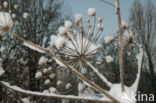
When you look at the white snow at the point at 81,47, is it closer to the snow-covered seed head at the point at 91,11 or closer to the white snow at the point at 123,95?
the snow-covered seed head at the point at 91,11

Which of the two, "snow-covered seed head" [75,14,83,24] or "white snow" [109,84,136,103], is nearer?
"white snow" [109,84,136,103]

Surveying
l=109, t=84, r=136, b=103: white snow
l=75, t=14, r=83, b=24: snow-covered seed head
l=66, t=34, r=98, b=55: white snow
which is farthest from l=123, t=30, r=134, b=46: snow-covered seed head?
l=109, t=84, r=136, b=103: white snow

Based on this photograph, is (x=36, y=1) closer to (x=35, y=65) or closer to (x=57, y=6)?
(x=57, y=6)

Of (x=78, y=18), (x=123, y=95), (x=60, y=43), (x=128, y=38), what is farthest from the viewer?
(x=78, y=18)

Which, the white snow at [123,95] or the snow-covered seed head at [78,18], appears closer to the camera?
the white snow at [123,95]

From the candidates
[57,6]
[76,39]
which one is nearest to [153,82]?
[57,6]

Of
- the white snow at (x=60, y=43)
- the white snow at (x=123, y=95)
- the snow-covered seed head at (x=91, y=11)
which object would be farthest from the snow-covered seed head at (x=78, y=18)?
the white snow at (x=123, y=95)

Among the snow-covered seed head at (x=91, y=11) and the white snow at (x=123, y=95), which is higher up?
the snow-covered seed head at (x=91, y=11)

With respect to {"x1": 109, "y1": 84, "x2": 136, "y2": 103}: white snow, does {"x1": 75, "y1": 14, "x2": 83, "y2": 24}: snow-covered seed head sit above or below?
above

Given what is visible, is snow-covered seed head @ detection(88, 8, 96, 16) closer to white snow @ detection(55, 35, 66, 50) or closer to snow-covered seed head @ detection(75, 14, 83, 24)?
snow-covered seed head @ detection(75, 14, 83, 24)

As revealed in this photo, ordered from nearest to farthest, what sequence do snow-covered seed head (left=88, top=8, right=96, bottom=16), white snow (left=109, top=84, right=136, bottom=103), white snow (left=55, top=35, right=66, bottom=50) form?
white snow (left=109, top=84, right=136, bottom=103)
white snow (left=55, top=35, right=66, bottom=50)
snow-covered seed head (left=88, top=8, right=96, bottom=16)

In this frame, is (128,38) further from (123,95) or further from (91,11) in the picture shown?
(123,95)

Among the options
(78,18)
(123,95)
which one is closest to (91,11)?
(78,18)

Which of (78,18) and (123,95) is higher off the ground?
(78,18)
